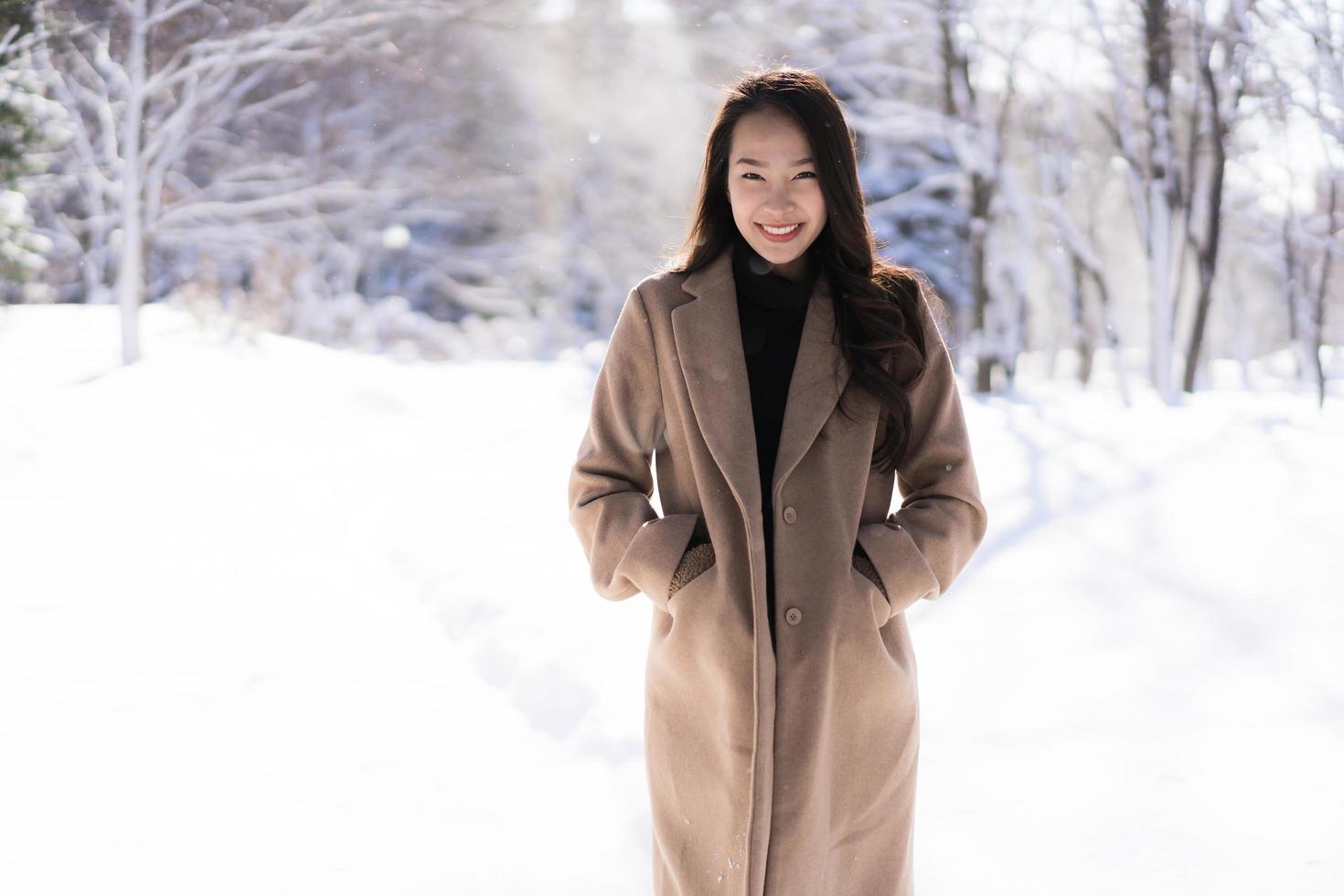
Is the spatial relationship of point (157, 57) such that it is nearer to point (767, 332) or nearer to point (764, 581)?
point (767, 332)

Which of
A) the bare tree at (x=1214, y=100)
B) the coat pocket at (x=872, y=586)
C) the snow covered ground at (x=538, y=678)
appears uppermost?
the bare tree at (x=1214, y=100)

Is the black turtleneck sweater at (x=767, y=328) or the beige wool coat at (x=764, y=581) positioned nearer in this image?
the beige wool coat at (x=764, y=581)

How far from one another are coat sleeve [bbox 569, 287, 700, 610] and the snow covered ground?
1.22 m

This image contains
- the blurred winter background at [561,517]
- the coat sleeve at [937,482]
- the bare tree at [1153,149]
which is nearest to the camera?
the coat sleeve at [937,482]

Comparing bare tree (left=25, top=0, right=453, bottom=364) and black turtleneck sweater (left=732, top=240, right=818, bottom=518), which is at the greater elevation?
bare tree (left=25, top=0, right=453, bottom=364)

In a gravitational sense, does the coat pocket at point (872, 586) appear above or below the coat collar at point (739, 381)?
below

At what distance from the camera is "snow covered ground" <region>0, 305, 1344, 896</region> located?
269 cm

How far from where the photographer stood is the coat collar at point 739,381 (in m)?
1.58

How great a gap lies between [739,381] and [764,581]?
309 millimetres

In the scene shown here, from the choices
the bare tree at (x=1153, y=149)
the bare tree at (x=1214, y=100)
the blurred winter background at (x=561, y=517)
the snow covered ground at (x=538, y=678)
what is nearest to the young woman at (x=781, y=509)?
the blurred winter background at (x=561, y=517)

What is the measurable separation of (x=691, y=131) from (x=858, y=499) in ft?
56.1

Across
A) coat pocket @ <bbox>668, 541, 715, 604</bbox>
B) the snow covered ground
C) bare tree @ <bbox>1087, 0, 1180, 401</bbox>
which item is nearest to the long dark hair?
coat pocket @ <bbox>668, 541, 715, 604</bbox>

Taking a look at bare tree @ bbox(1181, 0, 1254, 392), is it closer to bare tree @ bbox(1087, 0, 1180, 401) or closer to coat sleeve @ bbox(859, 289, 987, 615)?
bare tree @ bbox(1087, 0, 1180, 401)

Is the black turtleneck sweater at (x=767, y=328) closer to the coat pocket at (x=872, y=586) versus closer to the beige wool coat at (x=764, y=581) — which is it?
the beige wool coat at (x=764, y=581)
